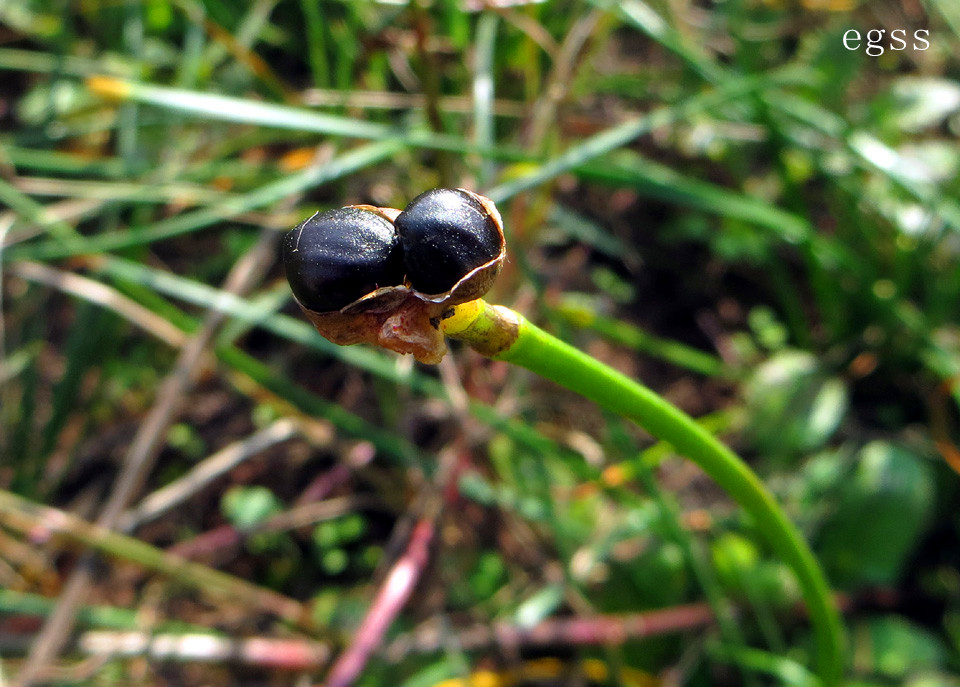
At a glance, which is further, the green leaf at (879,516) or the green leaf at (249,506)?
the green leaf at (249,506)

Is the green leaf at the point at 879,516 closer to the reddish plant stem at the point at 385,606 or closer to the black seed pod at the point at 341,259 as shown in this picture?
the reddish plant stem at the point at 385,606

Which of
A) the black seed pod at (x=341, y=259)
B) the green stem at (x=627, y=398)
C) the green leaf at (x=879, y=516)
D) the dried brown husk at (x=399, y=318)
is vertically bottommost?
the green leaf at (x=879, y=516)

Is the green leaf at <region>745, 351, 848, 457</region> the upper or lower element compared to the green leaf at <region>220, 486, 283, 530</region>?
upper

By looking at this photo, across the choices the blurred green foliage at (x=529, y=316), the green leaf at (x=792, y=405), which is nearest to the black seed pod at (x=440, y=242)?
the blurred green foliage at (x=529, y=316)

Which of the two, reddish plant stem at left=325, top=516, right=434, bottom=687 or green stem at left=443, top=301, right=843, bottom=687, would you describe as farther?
reddish plant stem at left=325, top=516, right=434, bottom=687

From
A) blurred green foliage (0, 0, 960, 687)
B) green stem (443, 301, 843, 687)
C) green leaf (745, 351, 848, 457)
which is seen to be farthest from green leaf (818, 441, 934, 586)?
green stem (443, 301, 843, 687)

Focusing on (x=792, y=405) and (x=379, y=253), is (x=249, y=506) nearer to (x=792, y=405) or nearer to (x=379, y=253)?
(x=792, y=405)

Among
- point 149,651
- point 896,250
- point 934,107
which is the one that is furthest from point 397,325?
point 934,107

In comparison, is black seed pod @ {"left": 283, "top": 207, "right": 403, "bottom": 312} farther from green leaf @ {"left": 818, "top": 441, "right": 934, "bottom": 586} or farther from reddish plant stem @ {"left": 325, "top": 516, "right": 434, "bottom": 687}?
green leaf @ {"left": 818, "top": 441, "right": 934, "bottom": 586}
